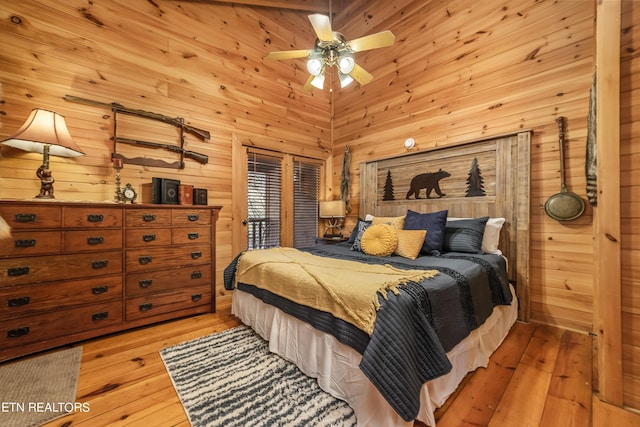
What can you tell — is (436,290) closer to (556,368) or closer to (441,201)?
(556,368)

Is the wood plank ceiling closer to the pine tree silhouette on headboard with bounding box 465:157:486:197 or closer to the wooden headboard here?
the wooden headboard

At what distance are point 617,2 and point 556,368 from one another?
2.18 meters

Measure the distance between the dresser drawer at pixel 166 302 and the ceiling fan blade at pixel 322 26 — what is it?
2.56 m

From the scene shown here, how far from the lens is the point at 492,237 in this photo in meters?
2.42

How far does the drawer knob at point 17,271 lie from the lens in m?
1.76

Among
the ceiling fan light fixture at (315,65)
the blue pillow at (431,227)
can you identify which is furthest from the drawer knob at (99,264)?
the blue pillow at (431,227)

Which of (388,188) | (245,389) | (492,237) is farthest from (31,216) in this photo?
(492,237)

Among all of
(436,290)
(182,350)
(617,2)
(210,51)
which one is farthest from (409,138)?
(182,350)

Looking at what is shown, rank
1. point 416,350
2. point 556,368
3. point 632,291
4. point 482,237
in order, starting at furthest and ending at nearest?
point 482,237 < point 556,368 < point 632,291 < point 416,350

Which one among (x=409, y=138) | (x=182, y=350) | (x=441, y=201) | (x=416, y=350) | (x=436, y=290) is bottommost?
(x=182, y=350)

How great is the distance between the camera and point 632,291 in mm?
1326

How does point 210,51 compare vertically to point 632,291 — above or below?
above

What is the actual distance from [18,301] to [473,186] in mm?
4026

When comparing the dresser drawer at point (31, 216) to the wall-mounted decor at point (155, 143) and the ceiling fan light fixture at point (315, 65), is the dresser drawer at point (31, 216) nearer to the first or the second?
the wall-mounted decor at point (155, 143)
